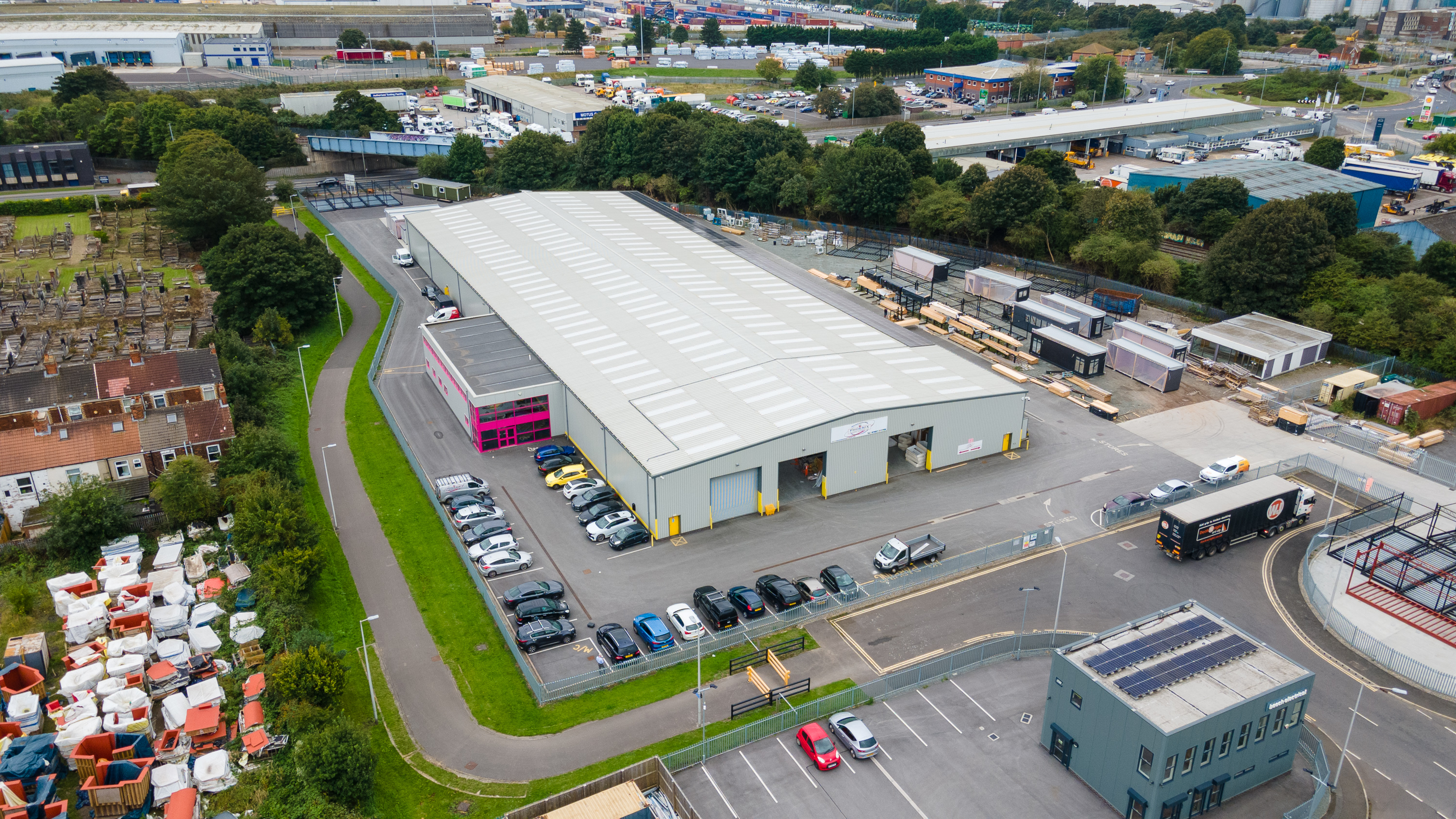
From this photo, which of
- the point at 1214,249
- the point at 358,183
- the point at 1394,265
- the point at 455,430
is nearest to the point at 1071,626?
the point at 455,430

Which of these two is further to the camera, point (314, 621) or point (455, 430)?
point (455, 430)

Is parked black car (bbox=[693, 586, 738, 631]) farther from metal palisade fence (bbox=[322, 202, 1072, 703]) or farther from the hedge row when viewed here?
the hedge row

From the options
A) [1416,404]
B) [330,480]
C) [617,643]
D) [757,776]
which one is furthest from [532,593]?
[1416,404]

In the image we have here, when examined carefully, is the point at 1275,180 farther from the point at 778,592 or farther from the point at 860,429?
the point at 778,592

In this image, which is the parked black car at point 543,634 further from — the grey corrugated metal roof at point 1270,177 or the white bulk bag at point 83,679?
the grey corrugated metal roof at point 1270,177

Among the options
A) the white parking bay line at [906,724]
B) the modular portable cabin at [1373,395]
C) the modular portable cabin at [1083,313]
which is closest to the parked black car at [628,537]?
the white parking bay line at [906,724]

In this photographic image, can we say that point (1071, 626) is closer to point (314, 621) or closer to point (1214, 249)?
point (314, 621)
